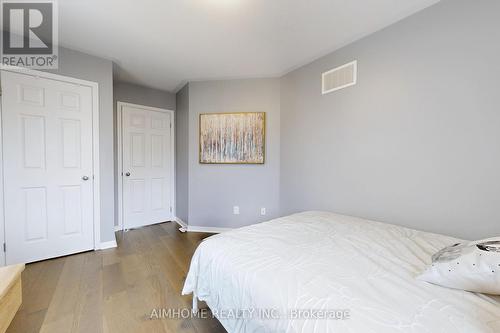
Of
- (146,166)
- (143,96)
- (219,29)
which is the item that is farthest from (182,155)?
(219,29)

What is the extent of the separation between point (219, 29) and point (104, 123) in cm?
180

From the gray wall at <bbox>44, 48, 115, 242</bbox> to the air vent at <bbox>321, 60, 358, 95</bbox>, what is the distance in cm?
262

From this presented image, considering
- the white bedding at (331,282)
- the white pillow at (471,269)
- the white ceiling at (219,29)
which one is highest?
the white ceiling at (219,29)

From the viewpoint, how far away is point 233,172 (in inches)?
129

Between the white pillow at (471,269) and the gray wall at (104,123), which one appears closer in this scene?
the white pillow at (471,269)

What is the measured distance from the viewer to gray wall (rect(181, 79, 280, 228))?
10.4 feet

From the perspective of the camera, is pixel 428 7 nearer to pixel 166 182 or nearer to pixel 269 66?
pixel 269 66

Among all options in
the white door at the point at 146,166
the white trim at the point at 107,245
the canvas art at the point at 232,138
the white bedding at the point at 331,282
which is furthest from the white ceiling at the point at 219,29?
the white trim at the point at 107,245

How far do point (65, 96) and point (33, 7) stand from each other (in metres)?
0.85

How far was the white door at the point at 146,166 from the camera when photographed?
3.46m

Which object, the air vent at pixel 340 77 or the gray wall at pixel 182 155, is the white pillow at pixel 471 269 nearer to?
the air vent at pixel 340 77

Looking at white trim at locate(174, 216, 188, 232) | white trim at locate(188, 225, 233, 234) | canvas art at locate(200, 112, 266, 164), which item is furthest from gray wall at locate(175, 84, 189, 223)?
canvas art at locate(200, 112, 266, 164)

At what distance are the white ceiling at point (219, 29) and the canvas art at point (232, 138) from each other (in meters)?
0.70

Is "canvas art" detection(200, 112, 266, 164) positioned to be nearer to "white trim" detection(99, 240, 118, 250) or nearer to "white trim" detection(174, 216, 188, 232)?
"white trim" detection(174, 216, 188, 232)
